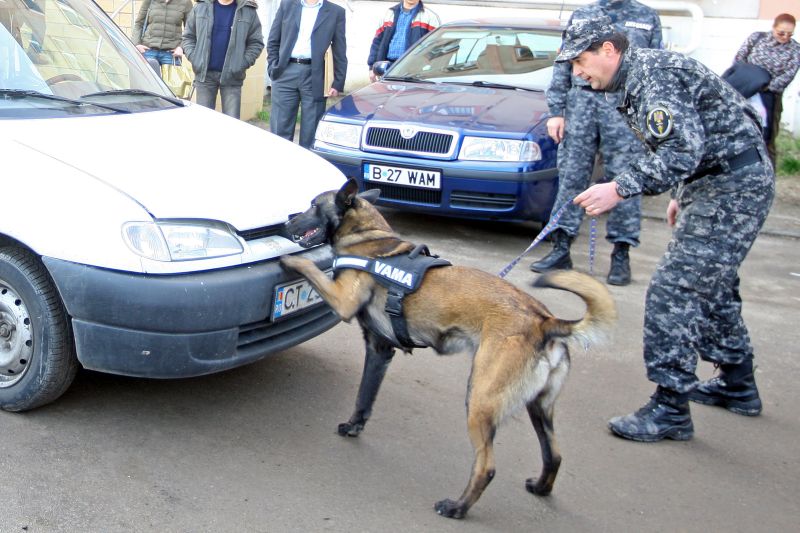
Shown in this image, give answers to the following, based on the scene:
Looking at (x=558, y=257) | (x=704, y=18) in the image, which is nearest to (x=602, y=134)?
(x=558, y=257)

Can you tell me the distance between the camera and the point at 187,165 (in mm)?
3904

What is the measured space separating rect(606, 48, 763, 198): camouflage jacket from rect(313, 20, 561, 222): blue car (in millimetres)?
3001

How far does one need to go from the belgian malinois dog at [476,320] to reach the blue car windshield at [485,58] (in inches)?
183

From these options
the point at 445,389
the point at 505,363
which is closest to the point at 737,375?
the point at 445,389

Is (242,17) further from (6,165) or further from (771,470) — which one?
(771,470)

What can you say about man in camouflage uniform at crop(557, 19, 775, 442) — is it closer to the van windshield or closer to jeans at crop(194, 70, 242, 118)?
the van windshield

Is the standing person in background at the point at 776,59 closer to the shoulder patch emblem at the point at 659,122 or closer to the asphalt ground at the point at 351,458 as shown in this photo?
the asphalt ground at the point at 351,458

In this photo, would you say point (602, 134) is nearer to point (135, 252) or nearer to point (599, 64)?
point (599, 64)

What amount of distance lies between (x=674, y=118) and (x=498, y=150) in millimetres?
3320

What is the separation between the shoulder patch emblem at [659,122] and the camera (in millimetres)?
3830

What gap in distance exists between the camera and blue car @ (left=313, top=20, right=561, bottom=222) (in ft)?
23.4

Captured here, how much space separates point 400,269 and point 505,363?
56cm

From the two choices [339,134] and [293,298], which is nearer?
[293,298]

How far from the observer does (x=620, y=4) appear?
6.70m
